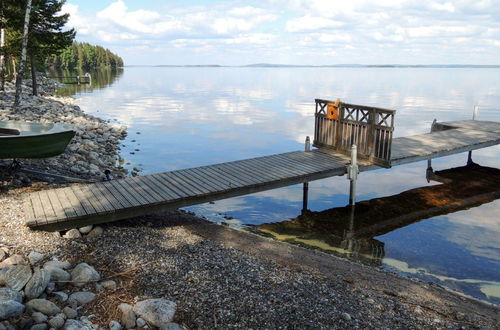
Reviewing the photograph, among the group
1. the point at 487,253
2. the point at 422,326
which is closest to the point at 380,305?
the point at 422,326

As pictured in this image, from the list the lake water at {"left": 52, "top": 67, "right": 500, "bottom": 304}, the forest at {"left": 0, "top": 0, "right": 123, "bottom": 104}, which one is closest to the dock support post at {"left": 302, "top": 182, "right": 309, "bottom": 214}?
the lake water at {"left": 52, "top": 67, "right": 500, "bottom": 304}

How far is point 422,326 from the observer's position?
20.0 feet

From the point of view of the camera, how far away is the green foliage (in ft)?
425

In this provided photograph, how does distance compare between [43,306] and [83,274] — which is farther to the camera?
[83,274]

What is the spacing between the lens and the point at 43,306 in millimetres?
5426

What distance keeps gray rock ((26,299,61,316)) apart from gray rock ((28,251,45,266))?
141 centimetres

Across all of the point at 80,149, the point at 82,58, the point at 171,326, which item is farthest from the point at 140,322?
the point at 82,58

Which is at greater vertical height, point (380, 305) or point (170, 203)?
point (170, 203)

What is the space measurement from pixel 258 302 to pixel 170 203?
4232 mm

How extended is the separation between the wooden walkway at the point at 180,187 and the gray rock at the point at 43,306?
9.24 feet

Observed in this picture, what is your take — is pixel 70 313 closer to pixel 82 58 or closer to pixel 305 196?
pixel 305 196

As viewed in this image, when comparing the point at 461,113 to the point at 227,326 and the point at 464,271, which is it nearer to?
the point at 464,271

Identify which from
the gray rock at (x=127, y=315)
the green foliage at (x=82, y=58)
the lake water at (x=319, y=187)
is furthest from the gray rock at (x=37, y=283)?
the green foliage at (x=82, y=58)

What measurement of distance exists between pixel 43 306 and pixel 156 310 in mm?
1465
